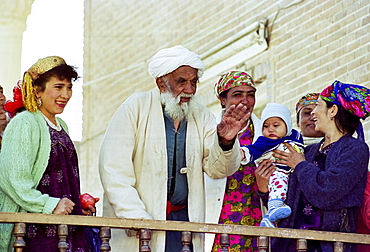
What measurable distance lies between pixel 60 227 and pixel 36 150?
516 mm

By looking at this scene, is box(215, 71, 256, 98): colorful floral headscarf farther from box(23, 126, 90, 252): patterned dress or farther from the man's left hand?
box(23, 126, 90, 252): patterned dress

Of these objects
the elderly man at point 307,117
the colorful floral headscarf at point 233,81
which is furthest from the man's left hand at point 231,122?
the elderly man at point 307,117

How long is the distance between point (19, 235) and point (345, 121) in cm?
223

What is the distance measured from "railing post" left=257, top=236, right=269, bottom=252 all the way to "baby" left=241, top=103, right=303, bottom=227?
255 millimetres

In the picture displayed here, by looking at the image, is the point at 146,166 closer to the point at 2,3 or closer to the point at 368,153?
the point at 368,153

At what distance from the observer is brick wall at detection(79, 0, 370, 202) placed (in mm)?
10414

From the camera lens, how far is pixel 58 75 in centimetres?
738

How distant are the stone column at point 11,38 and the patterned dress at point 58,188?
2871 mm

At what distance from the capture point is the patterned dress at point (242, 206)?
7.73m

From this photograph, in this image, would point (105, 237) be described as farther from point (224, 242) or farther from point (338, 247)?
point (338, 247)

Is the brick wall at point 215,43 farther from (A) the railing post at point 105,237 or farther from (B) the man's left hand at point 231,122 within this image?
(A) the railing post at point 105,237

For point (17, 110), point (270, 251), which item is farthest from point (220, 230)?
point (17, 110)

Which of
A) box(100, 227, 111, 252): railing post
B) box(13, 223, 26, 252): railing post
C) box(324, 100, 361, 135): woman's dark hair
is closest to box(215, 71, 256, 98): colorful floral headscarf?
box(324, 100, 361, 135): woman's dark hair

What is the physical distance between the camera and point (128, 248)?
7336 millimetres
